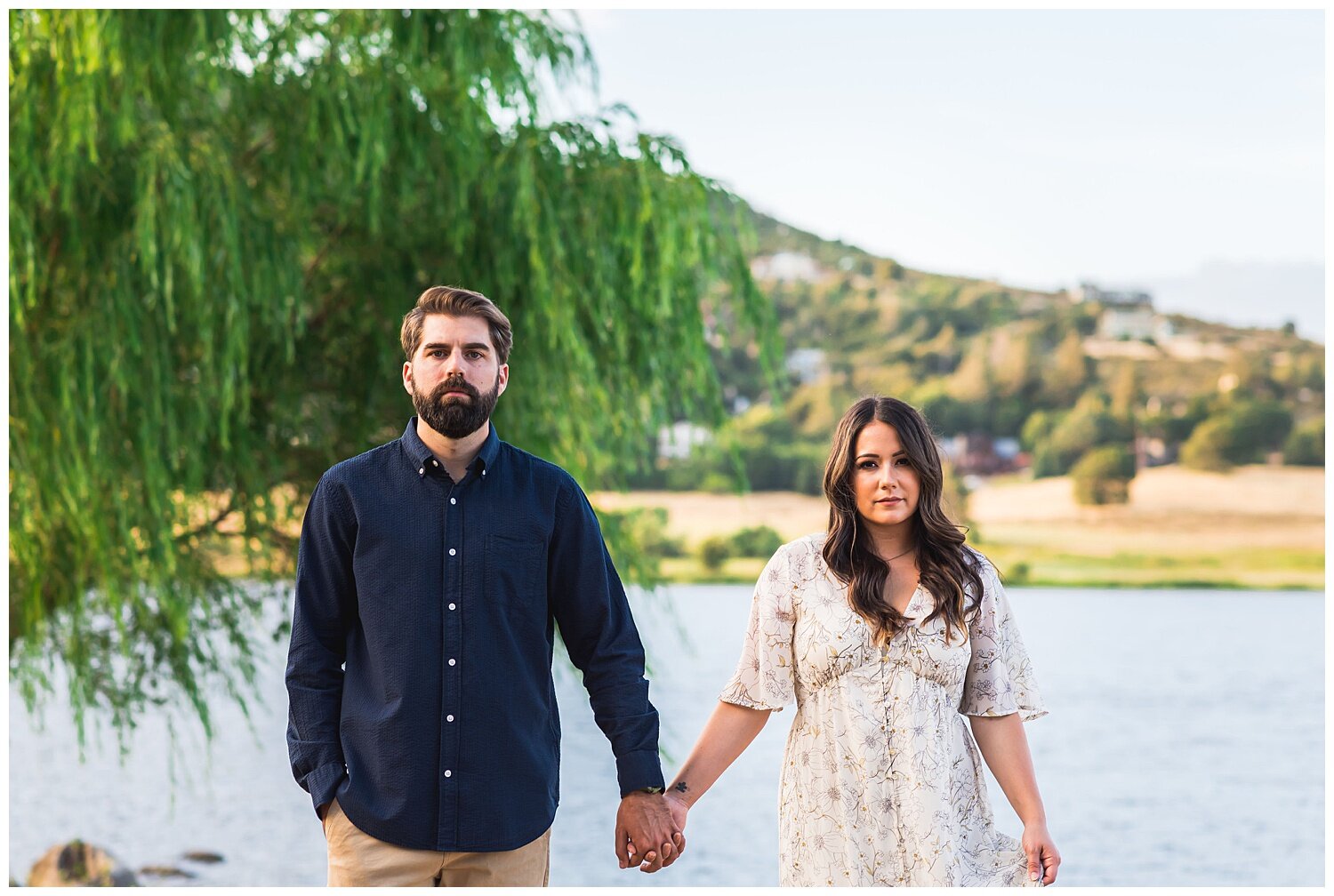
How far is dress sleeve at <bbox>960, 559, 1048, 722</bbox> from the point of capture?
2.40m

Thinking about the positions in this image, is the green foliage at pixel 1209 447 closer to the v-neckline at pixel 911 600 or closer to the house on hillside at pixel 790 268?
the house on hillside at pixel 790 268

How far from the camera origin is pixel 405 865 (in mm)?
2234

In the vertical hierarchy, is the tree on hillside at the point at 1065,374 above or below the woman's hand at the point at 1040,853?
above

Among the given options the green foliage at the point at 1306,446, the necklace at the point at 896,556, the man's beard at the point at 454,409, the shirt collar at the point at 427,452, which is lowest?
the green foliage at the point at 1306,446

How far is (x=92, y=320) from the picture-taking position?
442 centimetres

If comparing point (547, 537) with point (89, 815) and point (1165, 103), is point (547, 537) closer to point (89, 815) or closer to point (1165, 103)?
point (89, 815)

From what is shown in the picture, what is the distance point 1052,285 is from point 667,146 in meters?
34.5

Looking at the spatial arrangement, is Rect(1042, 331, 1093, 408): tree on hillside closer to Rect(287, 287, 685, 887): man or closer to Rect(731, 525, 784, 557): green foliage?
Rect(731, 525, 784, 557): green foliage

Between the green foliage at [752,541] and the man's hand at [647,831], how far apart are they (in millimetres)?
24726

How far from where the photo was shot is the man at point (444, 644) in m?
2.24

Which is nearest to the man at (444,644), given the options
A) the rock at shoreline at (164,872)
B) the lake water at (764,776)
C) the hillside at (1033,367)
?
the lake water at (764,776)

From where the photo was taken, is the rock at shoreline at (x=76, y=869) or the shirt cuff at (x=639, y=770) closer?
the shirt cuff at (x=639, y=770)

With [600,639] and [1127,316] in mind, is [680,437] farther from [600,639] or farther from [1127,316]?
[1127,316]

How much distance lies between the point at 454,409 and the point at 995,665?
1.04 meters
